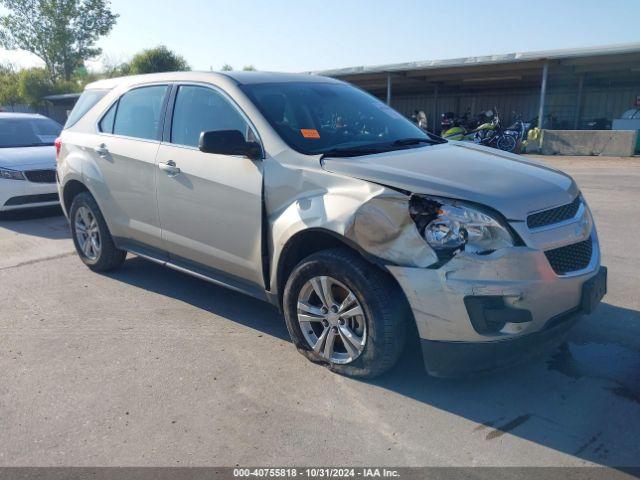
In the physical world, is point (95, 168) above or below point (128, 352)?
above

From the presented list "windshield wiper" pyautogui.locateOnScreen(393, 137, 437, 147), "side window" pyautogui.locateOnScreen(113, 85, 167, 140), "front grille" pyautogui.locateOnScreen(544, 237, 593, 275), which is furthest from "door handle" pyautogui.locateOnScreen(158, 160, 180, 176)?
"front grille" pyautogui.locateOnScreen(544, 237, 593, 275)

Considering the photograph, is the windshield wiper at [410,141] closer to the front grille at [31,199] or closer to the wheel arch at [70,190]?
the wheel arch at [70,190]

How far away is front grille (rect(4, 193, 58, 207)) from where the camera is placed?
8.26 metres

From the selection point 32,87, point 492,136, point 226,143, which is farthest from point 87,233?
point 32,87

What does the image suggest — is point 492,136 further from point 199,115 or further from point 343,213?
point 343,213

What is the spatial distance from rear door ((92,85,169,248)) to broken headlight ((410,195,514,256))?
2445mm

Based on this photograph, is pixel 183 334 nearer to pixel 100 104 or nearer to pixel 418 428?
pixel 418 428

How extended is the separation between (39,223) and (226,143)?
609 centimetres

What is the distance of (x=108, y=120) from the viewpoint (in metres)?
5.13

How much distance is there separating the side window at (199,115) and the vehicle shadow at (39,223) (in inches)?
155

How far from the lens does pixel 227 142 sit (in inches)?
140

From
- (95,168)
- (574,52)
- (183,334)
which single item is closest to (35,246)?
(95,168)

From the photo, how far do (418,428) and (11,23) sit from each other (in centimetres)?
5707

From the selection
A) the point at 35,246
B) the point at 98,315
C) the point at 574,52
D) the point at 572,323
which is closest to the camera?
the point at 572,323
